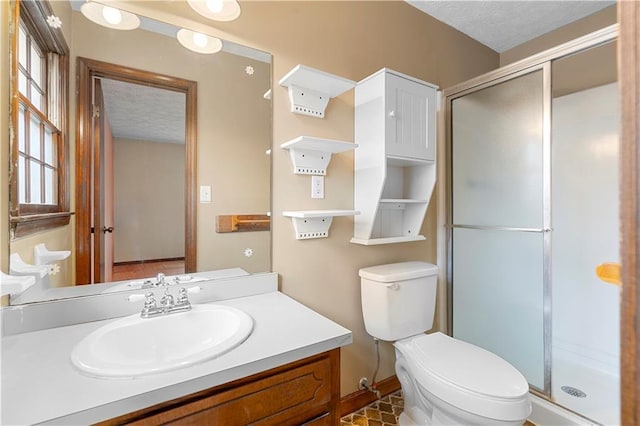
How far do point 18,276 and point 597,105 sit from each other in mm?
3190

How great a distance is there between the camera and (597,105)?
2.08 m

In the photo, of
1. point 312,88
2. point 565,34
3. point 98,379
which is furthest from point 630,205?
point 565,34

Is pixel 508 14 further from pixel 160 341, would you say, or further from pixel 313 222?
pixel 160 341

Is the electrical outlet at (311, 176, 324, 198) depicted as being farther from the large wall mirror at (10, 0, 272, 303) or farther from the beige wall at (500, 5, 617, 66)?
the beige wall at (500, 5, 617, 66)

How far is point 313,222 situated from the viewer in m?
1.55

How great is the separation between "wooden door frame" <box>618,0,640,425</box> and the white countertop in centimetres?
72

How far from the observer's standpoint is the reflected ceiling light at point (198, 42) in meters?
1.24

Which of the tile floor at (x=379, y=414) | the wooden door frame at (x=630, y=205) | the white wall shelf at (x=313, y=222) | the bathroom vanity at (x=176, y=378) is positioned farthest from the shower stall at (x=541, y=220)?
the wooden door frame at (x=630, y=205)

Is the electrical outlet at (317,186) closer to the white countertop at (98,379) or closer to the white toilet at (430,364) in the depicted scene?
the white toilet at (430,364)

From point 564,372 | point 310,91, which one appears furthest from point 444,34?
point 564,372

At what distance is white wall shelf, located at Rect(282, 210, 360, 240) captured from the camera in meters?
1.45

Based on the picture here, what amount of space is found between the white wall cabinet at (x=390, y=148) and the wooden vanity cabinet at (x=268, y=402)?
0.82 metres

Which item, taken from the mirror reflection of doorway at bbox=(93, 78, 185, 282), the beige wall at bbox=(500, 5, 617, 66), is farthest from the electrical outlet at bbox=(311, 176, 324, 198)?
the beige wall at bbox=(500, 5, 617, 66)

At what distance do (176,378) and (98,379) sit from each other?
177 mm
